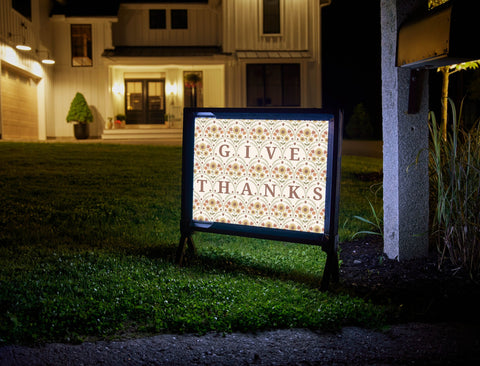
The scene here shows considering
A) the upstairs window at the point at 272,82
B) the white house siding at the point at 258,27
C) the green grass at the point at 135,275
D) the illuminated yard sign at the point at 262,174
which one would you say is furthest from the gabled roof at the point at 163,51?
the illuminated yard sign at the point at 262,174

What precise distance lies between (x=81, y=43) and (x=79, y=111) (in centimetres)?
422

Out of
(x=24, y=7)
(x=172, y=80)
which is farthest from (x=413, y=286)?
(x=172, y=80)

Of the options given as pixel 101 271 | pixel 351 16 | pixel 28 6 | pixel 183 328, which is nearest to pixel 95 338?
pixel 183 328

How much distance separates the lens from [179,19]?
1017 inches

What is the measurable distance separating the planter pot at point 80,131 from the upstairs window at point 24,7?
16.6 feet

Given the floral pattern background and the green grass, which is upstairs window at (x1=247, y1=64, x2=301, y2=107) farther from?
the floral pattern background

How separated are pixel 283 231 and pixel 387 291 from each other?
2.77ft

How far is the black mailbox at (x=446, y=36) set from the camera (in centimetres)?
333

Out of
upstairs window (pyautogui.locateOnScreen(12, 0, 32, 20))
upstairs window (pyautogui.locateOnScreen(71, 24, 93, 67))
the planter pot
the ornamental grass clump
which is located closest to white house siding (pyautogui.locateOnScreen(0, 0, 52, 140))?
upstairs window (pyautogui.locateOnScreen(12, 0, 32, 20))

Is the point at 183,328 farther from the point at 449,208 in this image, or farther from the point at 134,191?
the point at 134,191

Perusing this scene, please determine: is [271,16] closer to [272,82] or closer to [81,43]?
[272,82]

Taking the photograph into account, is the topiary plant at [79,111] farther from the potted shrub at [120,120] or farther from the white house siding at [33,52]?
the white house siding at [33,52]

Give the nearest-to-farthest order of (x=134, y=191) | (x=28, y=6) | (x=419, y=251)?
(x=419, y=251), (x=134, y=191), (x=28, y=6)

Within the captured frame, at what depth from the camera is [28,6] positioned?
21969 millimetres
